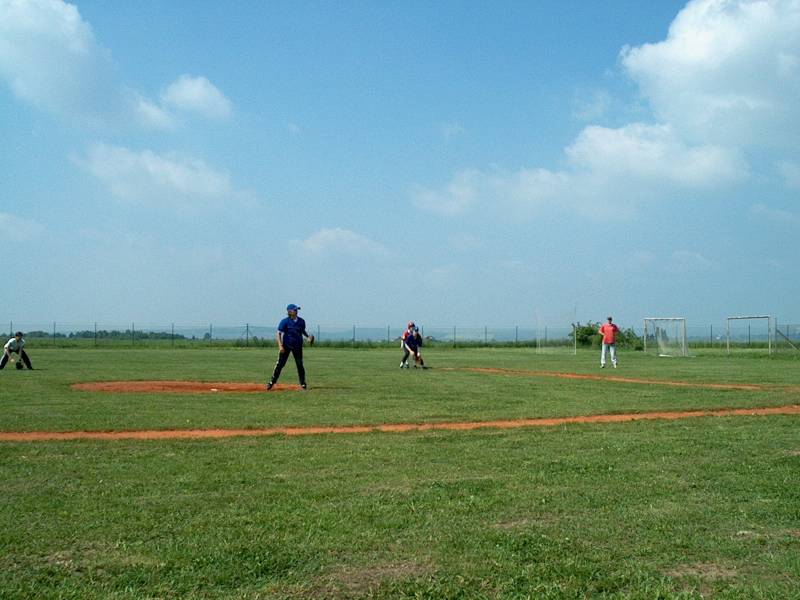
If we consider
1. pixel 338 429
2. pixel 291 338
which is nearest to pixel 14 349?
pixel 291 338

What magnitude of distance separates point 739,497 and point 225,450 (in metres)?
5.76

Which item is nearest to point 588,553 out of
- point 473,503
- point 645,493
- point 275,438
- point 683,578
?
point 683,578

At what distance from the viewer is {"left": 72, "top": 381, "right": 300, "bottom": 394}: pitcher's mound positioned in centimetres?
1904

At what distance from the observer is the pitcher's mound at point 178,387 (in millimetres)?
19038

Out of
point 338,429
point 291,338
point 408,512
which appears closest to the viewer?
point 408,512

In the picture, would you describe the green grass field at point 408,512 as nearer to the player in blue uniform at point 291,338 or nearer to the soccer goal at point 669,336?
the player in blue uniform at point 291,338

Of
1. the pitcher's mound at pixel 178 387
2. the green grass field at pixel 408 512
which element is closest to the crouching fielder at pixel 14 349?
the pitcher's mound at pixel 178 387

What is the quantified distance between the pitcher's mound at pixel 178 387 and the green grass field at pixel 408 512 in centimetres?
637

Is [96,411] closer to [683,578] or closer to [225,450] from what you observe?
[225,450]

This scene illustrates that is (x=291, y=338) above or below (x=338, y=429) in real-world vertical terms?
above

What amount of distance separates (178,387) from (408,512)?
1488 cm

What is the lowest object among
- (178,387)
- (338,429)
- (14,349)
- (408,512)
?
(408,512)

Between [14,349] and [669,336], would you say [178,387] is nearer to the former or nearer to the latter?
[14,349]

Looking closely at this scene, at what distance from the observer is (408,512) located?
6.36m
